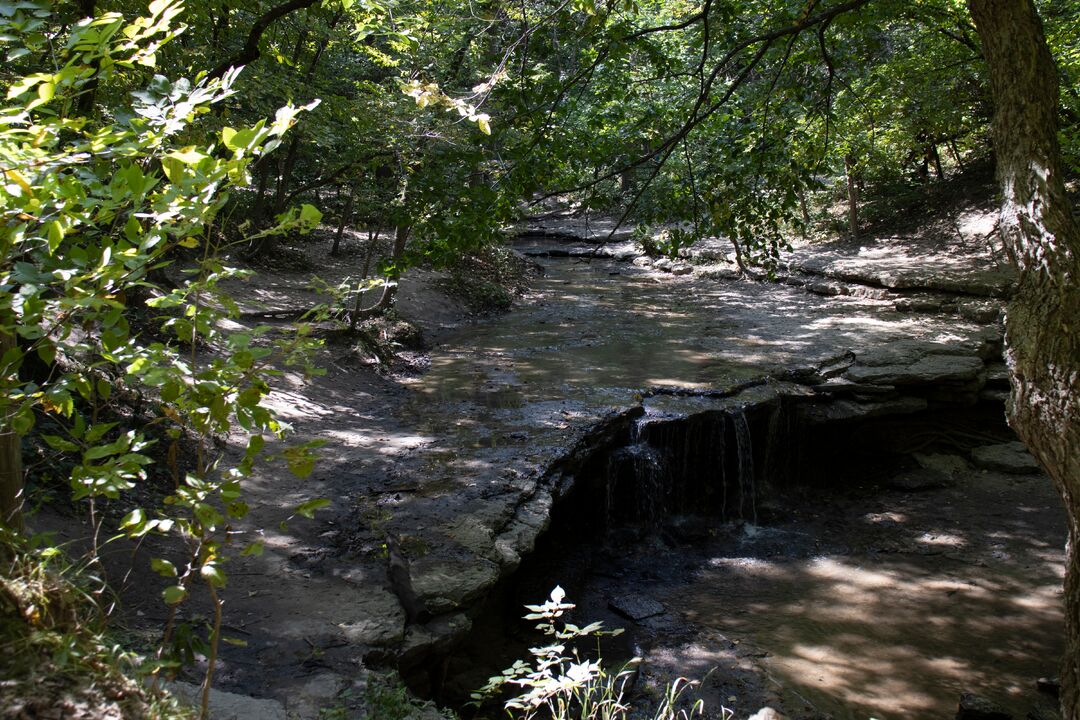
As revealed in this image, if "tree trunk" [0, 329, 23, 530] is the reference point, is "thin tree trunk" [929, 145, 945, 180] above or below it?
above

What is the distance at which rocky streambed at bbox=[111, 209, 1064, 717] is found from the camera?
4.90 m

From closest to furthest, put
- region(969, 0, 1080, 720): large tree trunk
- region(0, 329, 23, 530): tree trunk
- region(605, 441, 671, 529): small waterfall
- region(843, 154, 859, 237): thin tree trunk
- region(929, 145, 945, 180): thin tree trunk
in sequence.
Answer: region(0, 329, 23, 530): tree trunk, region(969, 0, 1080, 720): large tree trunk, region(605, 441, 671, 529): small waterfall, region(843, 154, 859, 237): thin tree trunk, region(929, 145, 945, 180): thin tree trunk

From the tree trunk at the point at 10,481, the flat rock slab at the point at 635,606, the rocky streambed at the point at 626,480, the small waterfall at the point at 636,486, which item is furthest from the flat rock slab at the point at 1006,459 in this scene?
the tree trunk at the point at 10,481

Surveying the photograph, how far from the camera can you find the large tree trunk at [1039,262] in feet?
10.6

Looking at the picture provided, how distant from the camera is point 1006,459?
31.1ft

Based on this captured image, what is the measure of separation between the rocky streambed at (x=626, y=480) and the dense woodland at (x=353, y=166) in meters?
0.83

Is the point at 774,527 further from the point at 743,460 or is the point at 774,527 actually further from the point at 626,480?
the point at 626,480

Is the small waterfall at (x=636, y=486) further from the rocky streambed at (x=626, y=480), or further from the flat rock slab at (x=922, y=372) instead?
the flat rock slab at (x=922, y=372)

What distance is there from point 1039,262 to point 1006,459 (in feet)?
23.8

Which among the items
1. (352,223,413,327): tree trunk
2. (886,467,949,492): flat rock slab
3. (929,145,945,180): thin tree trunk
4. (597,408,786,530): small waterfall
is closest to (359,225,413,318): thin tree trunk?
(352,223,413,327): tree trunk

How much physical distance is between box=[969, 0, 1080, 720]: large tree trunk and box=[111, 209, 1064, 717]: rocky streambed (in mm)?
2773

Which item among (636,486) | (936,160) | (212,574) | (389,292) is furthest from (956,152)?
(212,574)

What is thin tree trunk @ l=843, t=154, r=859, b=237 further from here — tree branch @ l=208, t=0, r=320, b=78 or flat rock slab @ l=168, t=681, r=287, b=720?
flat rock slab @ l=168, t=681, r=287, b=720

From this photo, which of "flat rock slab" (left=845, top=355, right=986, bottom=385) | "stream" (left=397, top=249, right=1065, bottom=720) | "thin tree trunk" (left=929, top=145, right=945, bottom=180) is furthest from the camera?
"thin tree trunk" (left=929, top=145, right=945, bottom=180)
